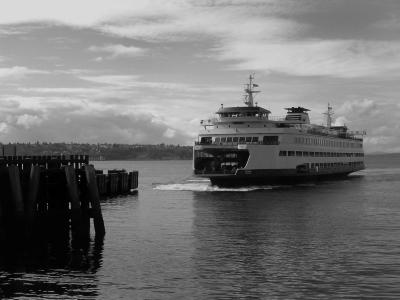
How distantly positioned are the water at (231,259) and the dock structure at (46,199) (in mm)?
2072

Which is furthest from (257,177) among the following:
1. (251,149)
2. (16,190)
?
(16,190)

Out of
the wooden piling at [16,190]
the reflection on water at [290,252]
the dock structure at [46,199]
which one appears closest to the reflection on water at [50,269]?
→ the dock structure at [46,199]

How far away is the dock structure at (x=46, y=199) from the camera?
27.6m

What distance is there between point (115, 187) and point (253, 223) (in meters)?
34.1

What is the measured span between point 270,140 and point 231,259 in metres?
44.4

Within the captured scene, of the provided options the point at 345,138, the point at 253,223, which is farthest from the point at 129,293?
the point at 345,138

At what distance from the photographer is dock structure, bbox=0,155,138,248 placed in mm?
27562

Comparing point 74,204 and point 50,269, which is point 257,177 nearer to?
point 74,204

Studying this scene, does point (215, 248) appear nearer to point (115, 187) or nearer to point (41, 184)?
point (41, 184)

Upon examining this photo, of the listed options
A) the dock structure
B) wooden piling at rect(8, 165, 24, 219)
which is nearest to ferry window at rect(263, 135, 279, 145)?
the dock structure

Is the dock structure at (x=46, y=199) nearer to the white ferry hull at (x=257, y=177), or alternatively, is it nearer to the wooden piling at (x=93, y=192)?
the wooden piling at (x=93, y=192)

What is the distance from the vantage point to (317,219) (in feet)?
136

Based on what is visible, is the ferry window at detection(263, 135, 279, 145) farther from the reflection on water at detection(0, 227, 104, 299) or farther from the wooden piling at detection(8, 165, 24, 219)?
the wooden piling at detection(8, 165, 24, 219)

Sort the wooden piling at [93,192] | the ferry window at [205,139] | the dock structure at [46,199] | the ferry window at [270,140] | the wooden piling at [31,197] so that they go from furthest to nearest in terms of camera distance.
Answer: the ferry window at [205,139] → the ferry window at [270,140] → the wooden piling at [93,192] → the wooden piling at [31,197] → the dock structure at [46,199]
